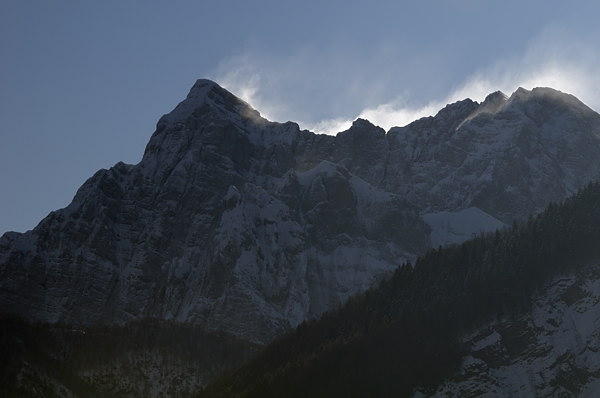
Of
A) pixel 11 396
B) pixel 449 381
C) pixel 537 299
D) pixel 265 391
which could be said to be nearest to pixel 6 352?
pixel 11 396

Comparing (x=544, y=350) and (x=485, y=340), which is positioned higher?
(x=485, y=340)

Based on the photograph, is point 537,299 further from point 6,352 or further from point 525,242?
point 6,352

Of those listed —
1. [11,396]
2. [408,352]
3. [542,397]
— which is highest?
[11,396]

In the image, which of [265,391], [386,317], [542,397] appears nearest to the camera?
[542,397]

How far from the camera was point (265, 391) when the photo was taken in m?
184

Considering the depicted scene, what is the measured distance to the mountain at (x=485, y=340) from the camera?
175500 mm

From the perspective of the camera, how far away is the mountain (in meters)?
176

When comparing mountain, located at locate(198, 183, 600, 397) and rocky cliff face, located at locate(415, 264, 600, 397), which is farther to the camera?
mountain, located at locate(198, 183, 600, 397)

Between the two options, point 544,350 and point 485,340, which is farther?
point 485,340

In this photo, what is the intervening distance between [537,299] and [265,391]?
140 ft

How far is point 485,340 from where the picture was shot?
183 metres

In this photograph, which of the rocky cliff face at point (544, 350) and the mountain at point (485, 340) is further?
the mountain at point (485, 340)

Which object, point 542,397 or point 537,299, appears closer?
point 542,397

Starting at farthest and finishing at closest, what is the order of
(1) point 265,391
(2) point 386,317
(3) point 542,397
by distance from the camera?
(2) point 386,317 < (1) point 265,391 < (3) point 542,397
